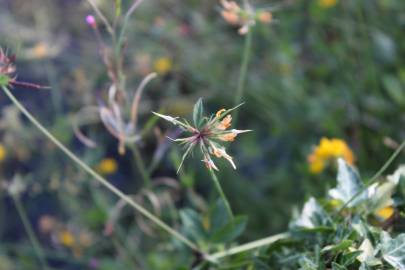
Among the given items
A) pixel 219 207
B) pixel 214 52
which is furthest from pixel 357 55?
pixel 219 207

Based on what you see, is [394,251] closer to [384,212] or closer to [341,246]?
[341,246]

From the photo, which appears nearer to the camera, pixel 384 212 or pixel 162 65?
pixel 384 212

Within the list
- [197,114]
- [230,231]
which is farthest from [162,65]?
[197,114]

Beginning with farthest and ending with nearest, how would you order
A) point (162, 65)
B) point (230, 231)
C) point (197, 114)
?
point (162, 65) < point (230, 231) < point (197, 114)

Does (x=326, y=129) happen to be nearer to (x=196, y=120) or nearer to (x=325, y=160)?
(x=325, y=160)

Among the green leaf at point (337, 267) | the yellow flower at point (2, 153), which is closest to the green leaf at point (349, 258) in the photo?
the green leaf at point (337, 267)

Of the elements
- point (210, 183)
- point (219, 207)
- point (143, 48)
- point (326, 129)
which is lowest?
point (210, 183)
